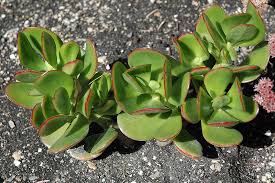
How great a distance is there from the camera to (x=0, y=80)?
197cm

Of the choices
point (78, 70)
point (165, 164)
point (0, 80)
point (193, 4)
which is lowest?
point (165, 164)

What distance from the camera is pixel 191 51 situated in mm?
1541

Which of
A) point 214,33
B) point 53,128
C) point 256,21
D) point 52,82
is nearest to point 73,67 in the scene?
point 52,82

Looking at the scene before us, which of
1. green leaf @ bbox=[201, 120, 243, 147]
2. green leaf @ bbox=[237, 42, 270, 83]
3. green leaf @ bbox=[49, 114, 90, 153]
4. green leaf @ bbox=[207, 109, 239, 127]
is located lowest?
green leaf @ bbox=[201, 120, 243, 147]

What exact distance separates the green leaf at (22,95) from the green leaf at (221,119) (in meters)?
0.50

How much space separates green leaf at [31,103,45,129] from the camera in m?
1.45

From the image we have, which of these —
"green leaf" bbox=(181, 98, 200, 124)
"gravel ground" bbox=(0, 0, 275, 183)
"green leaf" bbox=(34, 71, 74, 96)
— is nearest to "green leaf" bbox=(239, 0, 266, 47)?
"green leaf" bbox=(181, 98, 200, 124)

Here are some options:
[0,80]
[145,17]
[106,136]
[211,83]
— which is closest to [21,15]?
[0,80]

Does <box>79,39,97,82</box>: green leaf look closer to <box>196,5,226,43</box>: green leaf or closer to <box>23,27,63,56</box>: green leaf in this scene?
<box>23,27,63,56</box>: green leaf

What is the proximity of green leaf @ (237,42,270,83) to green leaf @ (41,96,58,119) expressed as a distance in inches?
20.7

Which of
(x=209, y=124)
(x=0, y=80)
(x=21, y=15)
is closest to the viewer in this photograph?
(x=209, y=124)

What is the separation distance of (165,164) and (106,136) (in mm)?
301

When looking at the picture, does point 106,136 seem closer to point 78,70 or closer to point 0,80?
point 78,70

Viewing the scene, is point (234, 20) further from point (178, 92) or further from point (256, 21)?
point (178, 92)
